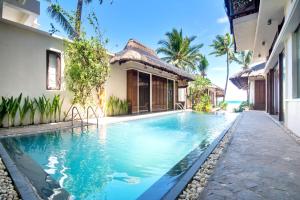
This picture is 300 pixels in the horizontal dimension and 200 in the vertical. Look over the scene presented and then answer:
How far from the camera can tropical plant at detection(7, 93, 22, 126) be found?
8.27 metres

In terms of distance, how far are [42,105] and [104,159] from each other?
5731mm

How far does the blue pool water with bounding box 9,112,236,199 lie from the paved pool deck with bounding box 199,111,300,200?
1030 mm

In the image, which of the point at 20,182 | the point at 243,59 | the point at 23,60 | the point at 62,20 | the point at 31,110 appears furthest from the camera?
the point at 243,59

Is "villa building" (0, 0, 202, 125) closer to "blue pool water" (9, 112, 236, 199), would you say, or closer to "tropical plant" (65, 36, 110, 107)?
"tropical plant" (65, 36, 110, 107)

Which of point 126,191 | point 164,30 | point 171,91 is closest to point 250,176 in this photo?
point 126,191

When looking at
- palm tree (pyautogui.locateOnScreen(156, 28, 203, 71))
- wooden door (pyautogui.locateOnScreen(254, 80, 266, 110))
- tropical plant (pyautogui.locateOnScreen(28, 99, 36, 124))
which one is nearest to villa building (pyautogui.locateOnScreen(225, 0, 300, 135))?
wooden door (pyautogui.locateOnScreen(254, 80, 266, 110))

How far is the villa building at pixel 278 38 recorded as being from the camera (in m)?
6.80

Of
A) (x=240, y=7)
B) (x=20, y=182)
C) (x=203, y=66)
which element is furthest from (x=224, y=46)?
(x=20, y=182)

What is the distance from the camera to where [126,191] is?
11.0ft

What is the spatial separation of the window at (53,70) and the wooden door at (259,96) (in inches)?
700

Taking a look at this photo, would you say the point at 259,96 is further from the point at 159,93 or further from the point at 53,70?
the point at 53,70

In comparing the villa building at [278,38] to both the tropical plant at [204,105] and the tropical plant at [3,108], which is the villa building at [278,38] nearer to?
the tropical plant at [204,105]

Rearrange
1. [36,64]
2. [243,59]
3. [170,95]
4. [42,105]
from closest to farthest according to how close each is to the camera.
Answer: [42,105] → [36,64] → [170,95] → [243,59]

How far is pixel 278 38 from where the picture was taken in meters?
8.10
